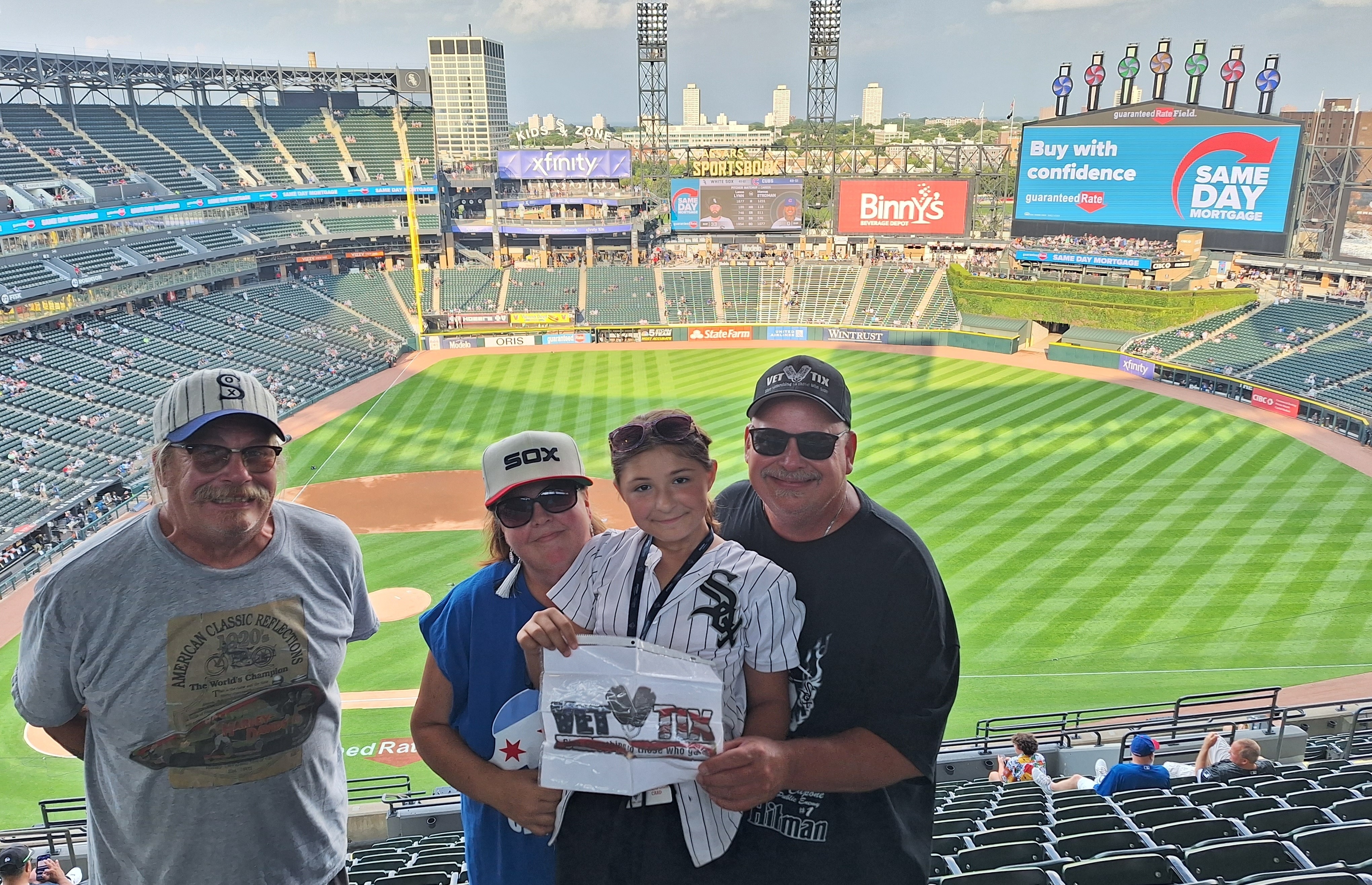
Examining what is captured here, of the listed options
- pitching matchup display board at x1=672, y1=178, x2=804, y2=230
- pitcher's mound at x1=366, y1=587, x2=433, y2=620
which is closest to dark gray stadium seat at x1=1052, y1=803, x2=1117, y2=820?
pitcher's mound at x1=366, y1=587, x2=433, y2=620

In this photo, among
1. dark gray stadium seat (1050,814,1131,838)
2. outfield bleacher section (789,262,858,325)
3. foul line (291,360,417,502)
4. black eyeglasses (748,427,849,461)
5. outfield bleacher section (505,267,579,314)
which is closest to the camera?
black eyeglasses (748,427,849,461)

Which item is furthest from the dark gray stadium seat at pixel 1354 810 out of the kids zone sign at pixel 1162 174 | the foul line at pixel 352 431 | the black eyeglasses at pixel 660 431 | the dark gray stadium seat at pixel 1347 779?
the kids zone sign at pixel 1162 174

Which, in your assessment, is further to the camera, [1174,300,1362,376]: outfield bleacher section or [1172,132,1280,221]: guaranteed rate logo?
[1172,132,1280,221]: guaranteed rate logo

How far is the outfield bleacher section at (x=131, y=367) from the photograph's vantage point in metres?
28.7

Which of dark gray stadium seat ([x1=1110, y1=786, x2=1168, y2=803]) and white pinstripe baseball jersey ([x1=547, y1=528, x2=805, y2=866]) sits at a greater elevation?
white pinstripe baseball jersey ([x1=547, y1=528, x2=805, y2=866])

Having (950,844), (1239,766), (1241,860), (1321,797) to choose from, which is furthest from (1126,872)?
(1239,766)

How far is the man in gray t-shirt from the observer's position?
3.11 m

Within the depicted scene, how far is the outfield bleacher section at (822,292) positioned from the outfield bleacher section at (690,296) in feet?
17.3

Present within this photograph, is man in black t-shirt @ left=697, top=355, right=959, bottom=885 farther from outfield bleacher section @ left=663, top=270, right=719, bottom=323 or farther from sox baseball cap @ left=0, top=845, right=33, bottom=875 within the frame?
outfield bleacher section @ left=663, top=270, right=719, bottom=323

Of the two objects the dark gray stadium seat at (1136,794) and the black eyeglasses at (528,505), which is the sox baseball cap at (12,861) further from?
the dark gray stadium seat at (1136,794)

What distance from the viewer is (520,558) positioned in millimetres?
3396

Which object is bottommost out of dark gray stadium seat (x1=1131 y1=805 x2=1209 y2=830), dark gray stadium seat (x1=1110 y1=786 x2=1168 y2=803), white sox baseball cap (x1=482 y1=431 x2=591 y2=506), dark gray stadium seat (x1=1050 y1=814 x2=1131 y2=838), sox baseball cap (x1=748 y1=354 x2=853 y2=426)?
dark gray stadium seat (x1=1110 y1=786 x2=1168 y2=803)

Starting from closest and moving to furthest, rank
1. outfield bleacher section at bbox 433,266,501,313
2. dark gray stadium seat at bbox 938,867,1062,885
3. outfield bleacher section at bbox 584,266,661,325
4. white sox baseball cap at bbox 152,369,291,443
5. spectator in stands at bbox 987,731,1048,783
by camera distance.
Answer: white sox baseball cap at bbox 152,369,291,443, dark gray stadium seat at bbox 938,867,1062,885, spectator in stands at bbox 987,731,1048,783, outfield bleacher section at bbox 584,266,661,325, outfield bleacher section at bbox 433,266,501,313

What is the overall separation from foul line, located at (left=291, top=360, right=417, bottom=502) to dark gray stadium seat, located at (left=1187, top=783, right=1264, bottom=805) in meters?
22.4
